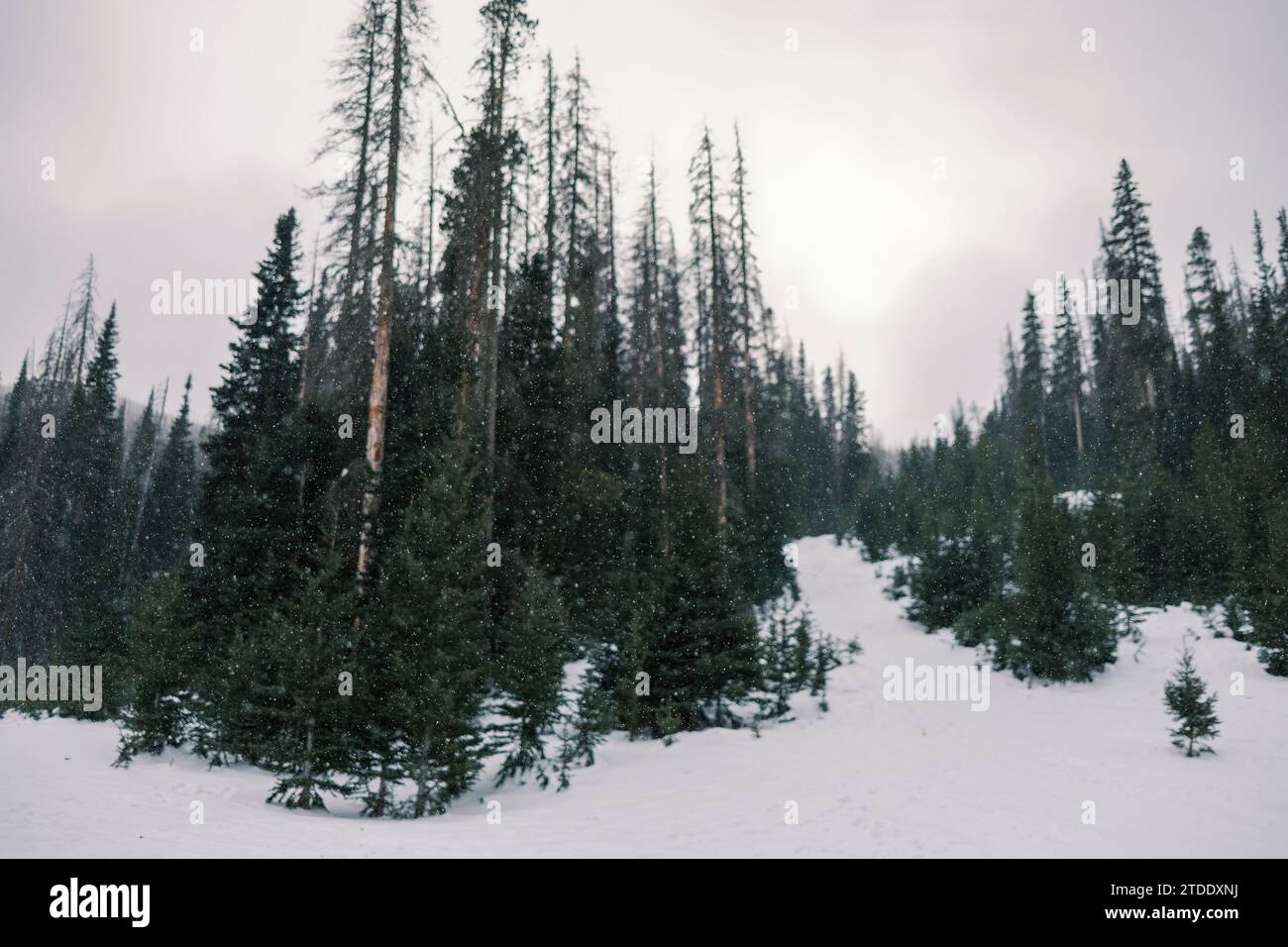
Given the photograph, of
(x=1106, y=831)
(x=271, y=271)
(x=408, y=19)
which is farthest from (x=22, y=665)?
(x=1106, y=831)

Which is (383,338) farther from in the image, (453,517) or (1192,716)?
(1192,716)

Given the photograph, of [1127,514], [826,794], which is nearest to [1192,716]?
[826,794]

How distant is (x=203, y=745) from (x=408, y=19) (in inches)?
651

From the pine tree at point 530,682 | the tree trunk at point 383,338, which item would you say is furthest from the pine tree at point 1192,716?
the tree trunk at point 383,338

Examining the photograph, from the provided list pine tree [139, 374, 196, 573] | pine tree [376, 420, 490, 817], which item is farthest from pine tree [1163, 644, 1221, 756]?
pine tree [139, 374, 196, 573]

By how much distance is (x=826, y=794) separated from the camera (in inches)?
372

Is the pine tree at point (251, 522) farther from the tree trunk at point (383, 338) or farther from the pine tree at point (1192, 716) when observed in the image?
the pine tree at point (1192, 716)

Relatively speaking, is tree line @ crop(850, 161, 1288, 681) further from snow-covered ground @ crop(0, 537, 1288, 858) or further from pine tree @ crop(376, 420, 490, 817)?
pine tree @ crop(376, 420, 490, 817)

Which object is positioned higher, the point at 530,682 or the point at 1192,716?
the point at 530,682

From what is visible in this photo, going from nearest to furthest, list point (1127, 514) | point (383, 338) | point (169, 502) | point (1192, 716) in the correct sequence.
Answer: point (1192, 716) < point (383, 338) < point (1127, 514) < point (169, 502)

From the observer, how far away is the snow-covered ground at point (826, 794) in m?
7.01

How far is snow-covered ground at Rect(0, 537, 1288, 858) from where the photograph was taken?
7.01m

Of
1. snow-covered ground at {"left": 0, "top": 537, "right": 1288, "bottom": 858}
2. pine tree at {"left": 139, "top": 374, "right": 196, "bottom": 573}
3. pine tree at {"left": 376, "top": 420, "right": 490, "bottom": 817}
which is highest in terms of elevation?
pine tree at {"left": 139, "top": 374, "right": 196, "bottom": 573}

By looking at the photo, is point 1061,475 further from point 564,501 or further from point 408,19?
point 408,19
